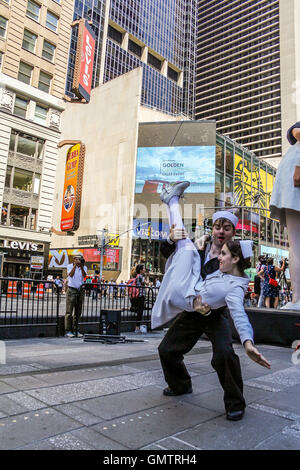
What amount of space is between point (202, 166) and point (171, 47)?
227ft

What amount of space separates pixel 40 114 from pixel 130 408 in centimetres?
2911

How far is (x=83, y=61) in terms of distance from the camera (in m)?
21.9

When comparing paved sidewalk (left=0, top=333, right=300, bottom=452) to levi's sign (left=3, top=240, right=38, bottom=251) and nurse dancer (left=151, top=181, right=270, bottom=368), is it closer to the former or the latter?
nurse dancer (left=151, top=181, right=270, bottom=368)

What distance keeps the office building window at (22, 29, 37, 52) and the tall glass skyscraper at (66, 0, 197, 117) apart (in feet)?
154

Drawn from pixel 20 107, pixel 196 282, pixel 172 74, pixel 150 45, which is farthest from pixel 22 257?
pixel 172 74

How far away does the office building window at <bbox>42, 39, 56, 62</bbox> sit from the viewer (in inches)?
1114

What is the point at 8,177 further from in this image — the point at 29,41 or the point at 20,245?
the point at 29,41

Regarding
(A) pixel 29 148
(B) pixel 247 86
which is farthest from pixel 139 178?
(B) pixel 247 86

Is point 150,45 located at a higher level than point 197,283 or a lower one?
higher

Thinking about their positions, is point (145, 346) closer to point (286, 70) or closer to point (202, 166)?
point (202, 166)

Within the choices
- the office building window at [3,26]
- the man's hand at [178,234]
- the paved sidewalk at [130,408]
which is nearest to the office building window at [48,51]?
the office building window at [3,26]

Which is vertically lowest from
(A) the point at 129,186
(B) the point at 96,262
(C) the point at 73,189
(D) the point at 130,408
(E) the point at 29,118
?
(D) the point at 130,408

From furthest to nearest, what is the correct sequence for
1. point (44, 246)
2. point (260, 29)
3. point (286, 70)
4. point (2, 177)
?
point (260, 29) < point (286, 70) < point (44, 246) < point (2, 177)
